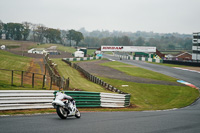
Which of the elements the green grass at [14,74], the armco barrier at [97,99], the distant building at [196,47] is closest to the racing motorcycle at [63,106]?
the armco barrier at [97,99]

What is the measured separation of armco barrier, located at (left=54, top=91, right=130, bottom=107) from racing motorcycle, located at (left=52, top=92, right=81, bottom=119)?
3983 millimetres

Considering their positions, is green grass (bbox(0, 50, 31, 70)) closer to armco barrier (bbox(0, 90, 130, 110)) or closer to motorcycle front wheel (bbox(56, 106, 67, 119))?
armco barrier (bbox(0, 90, 130, 110))

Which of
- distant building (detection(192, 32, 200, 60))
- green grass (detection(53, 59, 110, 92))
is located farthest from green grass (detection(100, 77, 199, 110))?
distant building (detection(192, 32, 200, 60))

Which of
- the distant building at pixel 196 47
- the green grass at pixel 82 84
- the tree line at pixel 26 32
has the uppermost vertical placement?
the tree line at pixel 26 32

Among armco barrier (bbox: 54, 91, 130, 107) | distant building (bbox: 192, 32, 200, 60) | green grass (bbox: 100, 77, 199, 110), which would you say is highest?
distant building (bbox: 192, 32, 200, 60)

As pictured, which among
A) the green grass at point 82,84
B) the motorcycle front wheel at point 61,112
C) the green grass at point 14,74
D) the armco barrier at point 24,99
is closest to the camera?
the motorcycle front wheel at point 61,112

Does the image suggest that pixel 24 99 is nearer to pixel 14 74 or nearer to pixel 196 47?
pixel 14 74

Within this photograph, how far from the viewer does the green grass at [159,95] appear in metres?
26.6

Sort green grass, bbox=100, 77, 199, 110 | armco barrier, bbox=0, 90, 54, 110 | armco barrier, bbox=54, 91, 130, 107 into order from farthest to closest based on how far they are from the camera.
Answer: green grass, bbox=100, 77, 199, 110 < armco barrier, bbox=54, 91, 130, 107 < armco barrier, bbox=0, 90, 54, 110

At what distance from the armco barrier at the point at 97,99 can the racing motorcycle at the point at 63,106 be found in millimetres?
3983

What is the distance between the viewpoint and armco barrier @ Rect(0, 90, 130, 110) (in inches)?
563

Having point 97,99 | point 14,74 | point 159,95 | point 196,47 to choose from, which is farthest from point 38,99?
point 196,47

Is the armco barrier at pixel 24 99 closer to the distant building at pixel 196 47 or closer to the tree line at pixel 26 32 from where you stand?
the distant building at pixel 196 47

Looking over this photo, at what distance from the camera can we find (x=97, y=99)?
19547 mm
